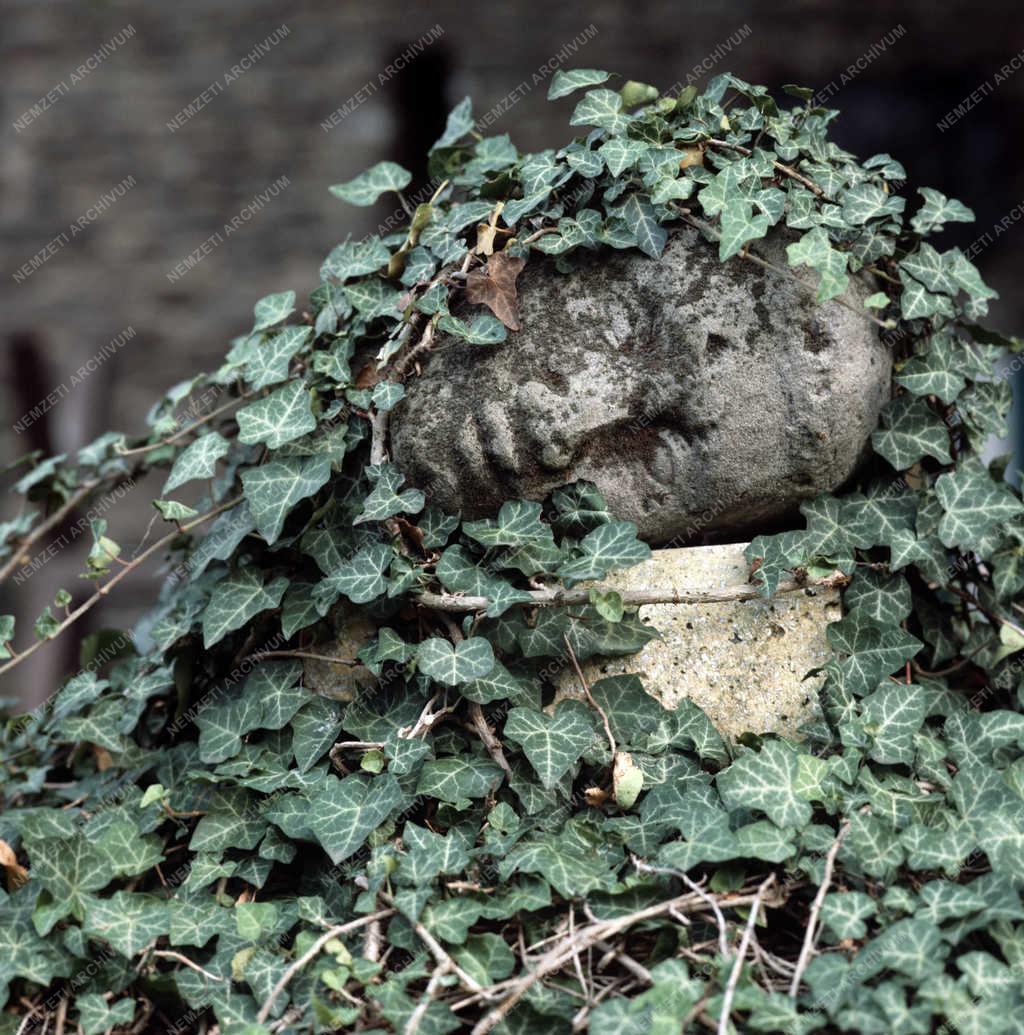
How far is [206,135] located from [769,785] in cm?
441

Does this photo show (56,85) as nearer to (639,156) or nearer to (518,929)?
(639,156)

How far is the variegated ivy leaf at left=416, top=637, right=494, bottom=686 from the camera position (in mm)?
1468

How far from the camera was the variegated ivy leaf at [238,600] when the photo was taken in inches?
63.9

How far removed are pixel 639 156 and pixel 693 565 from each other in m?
0.58

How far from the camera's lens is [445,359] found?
165 cm

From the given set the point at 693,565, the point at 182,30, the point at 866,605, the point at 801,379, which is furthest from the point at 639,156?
the point at 182,30

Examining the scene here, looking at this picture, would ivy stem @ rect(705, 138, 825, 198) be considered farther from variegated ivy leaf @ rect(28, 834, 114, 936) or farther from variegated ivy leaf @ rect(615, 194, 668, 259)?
variegated ivy leaf @ rect(28, 834, 114, 936)

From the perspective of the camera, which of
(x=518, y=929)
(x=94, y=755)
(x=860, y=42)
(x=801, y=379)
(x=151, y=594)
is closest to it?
(x=518, y=929)

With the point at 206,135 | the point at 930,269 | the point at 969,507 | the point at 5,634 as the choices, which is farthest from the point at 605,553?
the point at 206,135

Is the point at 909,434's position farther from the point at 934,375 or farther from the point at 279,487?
the point at 279,487

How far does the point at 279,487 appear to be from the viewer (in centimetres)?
159

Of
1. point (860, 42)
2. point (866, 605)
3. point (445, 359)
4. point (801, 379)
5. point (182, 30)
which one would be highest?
point (182, 30)

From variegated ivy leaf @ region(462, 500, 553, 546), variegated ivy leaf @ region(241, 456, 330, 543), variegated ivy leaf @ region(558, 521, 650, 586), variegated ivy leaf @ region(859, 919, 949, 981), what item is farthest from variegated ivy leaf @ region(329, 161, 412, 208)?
variegated ivy leaf @ region(859, 919, 949, 981)

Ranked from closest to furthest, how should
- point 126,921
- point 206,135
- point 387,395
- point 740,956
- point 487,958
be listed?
point 740,956 → point 487,958 → point 126,921 → point 387,395 → point 206,135
